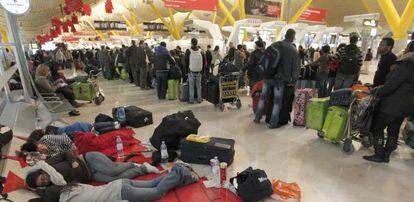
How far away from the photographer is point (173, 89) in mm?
7602

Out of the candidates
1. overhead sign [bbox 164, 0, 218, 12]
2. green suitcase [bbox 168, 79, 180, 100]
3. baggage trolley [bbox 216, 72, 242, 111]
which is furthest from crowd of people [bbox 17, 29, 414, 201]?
overhead sign [bbox 164, 0, 218, 12]

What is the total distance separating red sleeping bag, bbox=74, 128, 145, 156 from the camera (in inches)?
159

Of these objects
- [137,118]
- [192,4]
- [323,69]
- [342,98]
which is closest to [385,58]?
[342,98]

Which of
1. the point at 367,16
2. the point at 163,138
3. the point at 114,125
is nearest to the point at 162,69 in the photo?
the point at 114,125

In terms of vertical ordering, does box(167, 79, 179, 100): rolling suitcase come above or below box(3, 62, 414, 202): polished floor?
above

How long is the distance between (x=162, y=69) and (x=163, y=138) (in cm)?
383

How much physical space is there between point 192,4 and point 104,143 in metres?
8.12

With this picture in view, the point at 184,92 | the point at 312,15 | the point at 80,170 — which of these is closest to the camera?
the point at 80,170

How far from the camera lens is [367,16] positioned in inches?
454

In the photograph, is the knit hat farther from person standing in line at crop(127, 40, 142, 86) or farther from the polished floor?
person standing in line at crop(127, 40, 142, 86)

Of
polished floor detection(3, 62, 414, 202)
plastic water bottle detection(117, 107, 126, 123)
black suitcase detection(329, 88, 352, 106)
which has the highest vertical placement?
black suitcase detection(329, 88, 352, 106)

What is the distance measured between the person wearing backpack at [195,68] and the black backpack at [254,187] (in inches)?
170

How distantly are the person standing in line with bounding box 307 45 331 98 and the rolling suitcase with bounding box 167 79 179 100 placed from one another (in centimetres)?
372

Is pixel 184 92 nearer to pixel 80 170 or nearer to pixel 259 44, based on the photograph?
pixel 259 44
